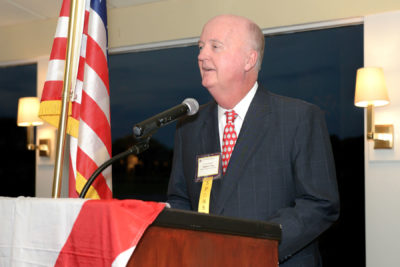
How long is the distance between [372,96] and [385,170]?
0.66 meters

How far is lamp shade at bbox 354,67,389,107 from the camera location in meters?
3.44

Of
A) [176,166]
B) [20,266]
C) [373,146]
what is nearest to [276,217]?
[176,166]

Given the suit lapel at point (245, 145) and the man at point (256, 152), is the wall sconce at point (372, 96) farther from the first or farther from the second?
the suit lapel at point (245, 145)

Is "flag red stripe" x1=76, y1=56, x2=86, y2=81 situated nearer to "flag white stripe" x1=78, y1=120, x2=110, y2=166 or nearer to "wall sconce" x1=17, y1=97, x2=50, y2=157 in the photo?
"flag white stripe" x1=78, y1=120, x2=110, y2=166

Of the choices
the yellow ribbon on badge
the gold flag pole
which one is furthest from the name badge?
the gold flag pole

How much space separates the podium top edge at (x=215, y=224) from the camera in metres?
0.82

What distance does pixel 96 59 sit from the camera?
240cm

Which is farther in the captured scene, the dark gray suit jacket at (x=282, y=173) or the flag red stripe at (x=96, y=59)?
the flag red stripe at (x=96, y=59)

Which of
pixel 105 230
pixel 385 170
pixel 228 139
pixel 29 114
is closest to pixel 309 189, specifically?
pixel 228 139

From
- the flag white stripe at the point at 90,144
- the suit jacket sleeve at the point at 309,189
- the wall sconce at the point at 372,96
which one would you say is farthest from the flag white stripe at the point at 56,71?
the wall sconce at the point at 372,96

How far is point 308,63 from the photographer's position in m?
5.14

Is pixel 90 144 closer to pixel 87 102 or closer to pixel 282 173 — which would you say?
pixel 87 102

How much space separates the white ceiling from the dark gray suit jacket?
3.52 m

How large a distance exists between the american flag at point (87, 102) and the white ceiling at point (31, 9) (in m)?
2.37
